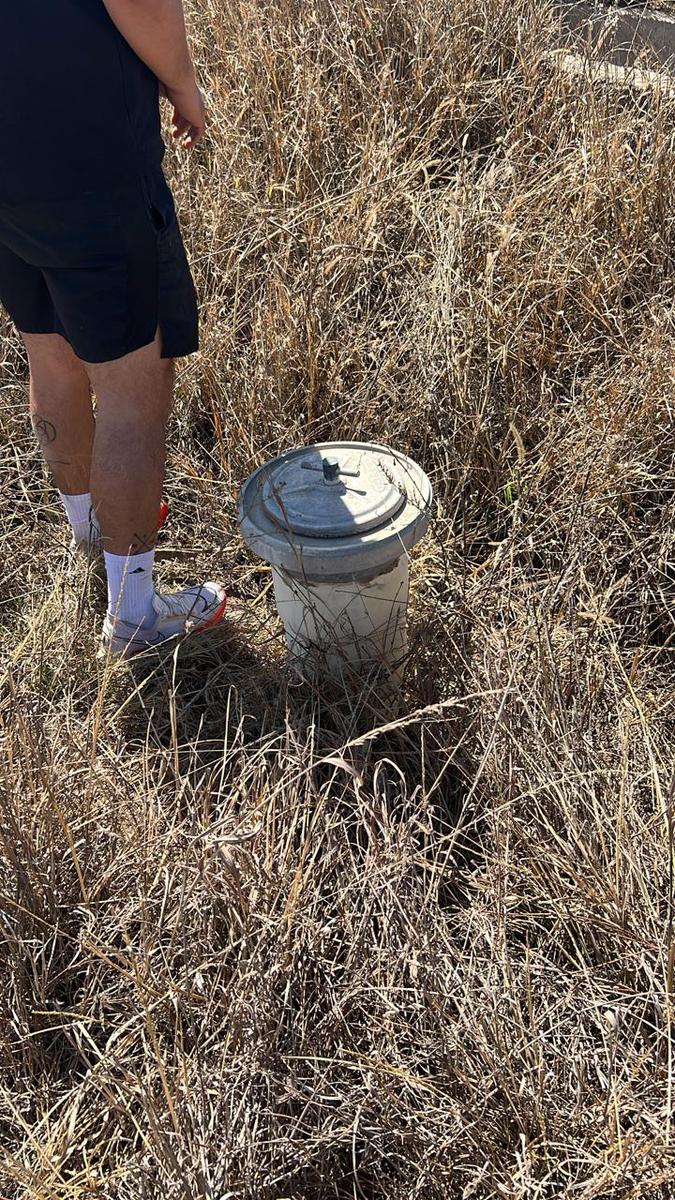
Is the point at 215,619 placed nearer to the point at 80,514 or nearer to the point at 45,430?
the point at 80,514

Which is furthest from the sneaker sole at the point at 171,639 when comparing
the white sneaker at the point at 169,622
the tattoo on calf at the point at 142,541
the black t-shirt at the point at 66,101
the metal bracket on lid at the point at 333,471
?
the black t-shirt at the point at 66,101

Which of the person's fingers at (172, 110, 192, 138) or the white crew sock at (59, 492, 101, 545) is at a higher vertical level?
the person's fingers at (172, 110, 192, 138)

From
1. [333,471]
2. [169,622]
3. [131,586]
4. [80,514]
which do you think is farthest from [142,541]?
[333,471]

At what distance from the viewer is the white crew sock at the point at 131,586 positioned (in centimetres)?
249

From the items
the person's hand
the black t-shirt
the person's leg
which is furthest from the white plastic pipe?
the person's hand

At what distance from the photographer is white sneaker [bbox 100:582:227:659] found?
2510 millimetres

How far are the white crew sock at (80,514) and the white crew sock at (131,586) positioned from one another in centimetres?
25

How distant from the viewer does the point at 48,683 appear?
247 cm

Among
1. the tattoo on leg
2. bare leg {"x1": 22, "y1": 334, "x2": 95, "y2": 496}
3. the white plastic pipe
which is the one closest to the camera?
the white plastic pipe

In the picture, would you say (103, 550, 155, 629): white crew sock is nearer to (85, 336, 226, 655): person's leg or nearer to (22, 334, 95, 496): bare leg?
(85, 336, 226, 655): person's leg

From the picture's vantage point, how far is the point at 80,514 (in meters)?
2.79

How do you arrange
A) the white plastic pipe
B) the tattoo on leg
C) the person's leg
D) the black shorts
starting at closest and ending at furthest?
the black shorts → the white plastic pipe → the person's leg → the tattoo on leg

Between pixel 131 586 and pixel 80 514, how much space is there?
39 cm

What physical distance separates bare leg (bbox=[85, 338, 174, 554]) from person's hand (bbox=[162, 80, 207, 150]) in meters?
0.50
